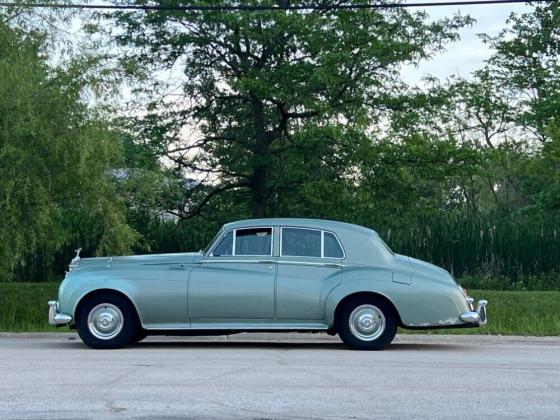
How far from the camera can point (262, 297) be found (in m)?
12.6

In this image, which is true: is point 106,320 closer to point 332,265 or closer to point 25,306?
point 332,265

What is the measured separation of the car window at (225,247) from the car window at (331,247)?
123 cm

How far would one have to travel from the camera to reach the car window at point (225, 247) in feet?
42.3

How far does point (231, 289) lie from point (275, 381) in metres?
3.20

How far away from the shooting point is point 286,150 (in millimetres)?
23969

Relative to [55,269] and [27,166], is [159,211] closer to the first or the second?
[55,269]

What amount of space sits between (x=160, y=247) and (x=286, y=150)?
538cm

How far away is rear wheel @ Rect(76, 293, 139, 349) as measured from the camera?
12703 mm

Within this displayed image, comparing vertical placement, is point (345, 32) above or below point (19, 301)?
above

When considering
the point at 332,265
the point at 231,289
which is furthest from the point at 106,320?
the point at 332,265

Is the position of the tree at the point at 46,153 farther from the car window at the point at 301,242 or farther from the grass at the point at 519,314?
the grass at the point at 519,314

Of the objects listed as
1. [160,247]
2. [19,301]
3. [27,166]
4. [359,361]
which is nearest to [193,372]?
[359,361]

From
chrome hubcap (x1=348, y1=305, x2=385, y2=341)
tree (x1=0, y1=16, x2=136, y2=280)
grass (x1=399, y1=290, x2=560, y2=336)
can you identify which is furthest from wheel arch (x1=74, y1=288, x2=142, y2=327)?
grass (x1=399, y1=290, x2=560, y2=336)

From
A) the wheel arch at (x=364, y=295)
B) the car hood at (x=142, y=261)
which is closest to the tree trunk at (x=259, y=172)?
the car hood at (x=142, y=261)
